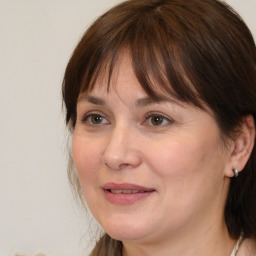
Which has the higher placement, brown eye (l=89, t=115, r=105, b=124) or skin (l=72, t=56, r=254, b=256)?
brown eye (l=89, t=115, r=105, b=124)

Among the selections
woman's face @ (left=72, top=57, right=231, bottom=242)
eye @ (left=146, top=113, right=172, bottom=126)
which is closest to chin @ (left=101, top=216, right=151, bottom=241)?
woman's face @ (left=72, top=57, right=231, bottom=242)

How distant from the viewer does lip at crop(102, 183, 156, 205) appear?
1.87 metres

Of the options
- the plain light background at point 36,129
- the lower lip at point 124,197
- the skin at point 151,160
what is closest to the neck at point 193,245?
the skin at point 151,160

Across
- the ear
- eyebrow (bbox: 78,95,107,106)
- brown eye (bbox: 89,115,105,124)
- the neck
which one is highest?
eyebrow (bbox: 78,95,107,106)

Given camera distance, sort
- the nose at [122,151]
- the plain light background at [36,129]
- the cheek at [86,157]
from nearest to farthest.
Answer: the nose at [122,151]
the cheek at [86,157]
the plain light background at [36,129]

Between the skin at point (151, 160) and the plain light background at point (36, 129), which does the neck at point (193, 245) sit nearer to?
the skin at point (151, 160)

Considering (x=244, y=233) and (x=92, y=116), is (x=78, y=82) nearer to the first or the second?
(x=92, y=116)

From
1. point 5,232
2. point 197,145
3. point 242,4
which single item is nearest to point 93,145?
point 197,145

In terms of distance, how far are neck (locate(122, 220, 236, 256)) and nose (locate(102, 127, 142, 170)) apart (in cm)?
25

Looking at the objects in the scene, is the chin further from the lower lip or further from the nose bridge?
the nose bridge

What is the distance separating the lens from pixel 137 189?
73.7 inches

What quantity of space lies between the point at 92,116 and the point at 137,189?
235mm

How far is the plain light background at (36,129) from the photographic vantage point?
2930mm

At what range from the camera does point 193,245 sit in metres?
2.00
